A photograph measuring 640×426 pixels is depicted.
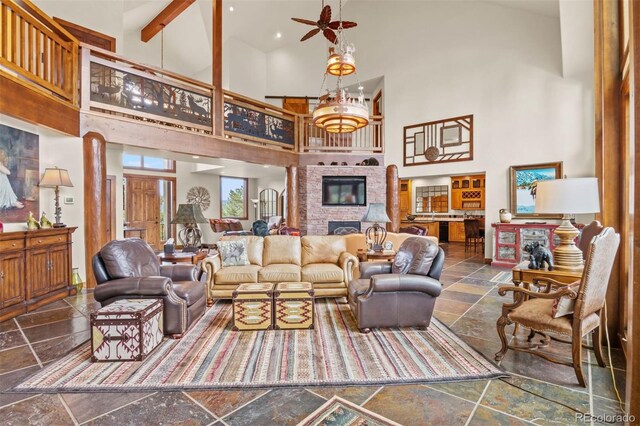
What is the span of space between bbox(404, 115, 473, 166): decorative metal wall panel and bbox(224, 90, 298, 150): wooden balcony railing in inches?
121

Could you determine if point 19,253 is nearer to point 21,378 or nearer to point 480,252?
point 21,378

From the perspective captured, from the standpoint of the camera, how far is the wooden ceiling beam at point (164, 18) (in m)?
7.62

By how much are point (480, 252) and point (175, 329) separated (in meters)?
8.30

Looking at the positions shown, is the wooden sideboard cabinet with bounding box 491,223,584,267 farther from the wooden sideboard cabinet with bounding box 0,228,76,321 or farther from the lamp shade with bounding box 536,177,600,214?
the wooden sideboard cabinet with bounding box 0,228,76,321

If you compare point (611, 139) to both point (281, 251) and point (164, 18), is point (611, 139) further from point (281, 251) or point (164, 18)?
point (164, 18)

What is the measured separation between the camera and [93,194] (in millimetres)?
4695

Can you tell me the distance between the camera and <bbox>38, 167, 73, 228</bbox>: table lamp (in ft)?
14.0

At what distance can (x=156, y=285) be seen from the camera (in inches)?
115

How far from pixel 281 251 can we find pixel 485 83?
6.25m

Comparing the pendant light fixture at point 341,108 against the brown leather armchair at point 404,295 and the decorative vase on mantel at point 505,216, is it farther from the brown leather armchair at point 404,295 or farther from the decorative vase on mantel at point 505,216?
the decorative vase on mantel at point 505,216

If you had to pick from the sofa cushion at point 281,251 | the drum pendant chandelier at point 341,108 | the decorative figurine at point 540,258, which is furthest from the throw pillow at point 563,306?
the drum pendant chandelier at point 341,108

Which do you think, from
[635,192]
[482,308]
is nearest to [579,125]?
[482,308]

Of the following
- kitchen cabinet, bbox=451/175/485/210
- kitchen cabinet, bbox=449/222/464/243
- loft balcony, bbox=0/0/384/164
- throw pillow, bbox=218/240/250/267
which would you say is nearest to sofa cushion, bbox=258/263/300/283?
throw pillow, bbox=218/240/250/267

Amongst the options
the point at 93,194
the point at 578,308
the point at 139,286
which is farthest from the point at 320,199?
the point at 578,308
